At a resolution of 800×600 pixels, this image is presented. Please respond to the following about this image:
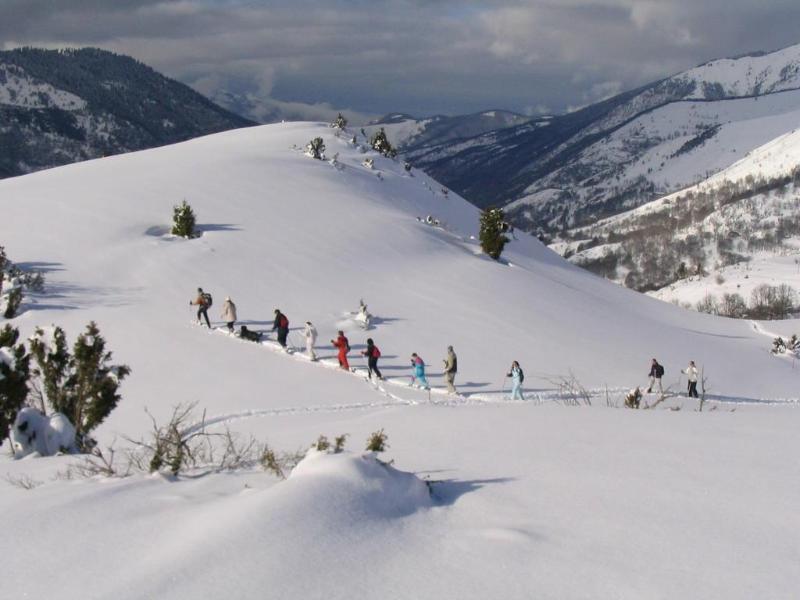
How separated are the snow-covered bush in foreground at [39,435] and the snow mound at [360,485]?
16.3 feet

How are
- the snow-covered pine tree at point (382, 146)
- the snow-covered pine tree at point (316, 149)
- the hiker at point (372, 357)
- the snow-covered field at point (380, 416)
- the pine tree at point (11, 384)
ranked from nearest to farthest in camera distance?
the snow-covered field at point (380, 416)
the pine tree at point (11, 384)
the hiker at point (372, 357)
the snow-covered pine tree at point (316, 149)
the snow-covered pine tree at point (382, 146)

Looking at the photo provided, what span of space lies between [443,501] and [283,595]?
93.0 inches

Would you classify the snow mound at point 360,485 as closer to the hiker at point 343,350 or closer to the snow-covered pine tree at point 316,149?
the hiker at point 343,350

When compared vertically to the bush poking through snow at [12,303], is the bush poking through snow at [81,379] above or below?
below

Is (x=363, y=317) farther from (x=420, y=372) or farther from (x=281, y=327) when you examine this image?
(x=420, y=372)

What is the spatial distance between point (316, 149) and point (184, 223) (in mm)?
18831

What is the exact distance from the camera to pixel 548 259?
40.4m

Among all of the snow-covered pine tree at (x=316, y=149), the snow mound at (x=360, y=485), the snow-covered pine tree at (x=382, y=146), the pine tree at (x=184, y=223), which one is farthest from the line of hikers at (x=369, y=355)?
the snow-covered pine tree at (x=382, y=146)

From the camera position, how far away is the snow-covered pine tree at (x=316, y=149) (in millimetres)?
43156

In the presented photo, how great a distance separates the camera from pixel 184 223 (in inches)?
1032

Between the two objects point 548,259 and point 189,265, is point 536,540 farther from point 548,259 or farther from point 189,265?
point 548,259

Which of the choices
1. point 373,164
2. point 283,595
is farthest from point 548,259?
point 283,595

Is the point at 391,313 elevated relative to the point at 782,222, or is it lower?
lower

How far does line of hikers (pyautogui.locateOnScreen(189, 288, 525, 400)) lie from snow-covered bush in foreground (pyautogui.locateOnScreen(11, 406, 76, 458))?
921 centimetres
